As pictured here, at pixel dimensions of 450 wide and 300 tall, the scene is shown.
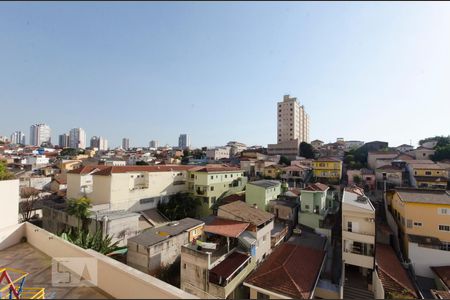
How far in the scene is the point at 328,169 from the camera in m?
32.9

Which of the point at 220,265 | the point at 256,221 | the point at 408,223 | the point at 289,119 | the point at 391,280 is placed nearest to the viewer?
the point at 391,280

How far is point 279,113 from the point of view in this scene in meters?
71.2

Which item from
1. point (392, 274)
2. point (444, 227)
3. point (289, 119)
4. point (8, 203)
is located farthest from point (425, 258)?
point (289, 119)

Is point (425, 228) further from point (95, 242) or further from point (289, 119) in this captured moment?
point (289, 119)

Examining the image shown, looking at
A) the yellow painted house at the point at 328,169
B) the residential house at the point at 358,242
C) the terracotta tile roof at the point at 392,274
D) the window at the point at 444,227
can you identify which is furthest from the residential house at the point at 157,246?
the yellow painted house at the point at 328,169

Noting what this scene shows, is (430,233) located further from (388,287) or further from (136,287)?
(136,287)

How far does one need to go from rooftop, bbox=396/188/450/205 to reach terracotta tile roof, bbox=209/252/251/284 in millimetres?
12221

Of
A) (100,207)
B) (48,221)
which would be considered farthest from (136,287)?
(48,221)

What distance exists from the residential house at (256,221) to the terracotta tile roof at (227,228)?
43 centimetres

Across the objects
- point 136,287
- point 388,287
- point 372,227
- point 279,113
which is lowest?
point 388,287

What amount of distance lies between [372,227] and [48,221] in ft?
82.0

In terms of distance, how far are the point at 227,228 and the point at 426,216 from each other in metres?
13.3

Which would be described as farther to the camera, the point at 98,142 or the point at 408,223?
the point at 98,142

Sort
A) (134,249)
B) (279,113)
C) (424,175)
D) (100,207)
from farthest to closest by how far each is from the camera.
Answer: (279,113) < (424,175) < (100,207) < (134,249)
